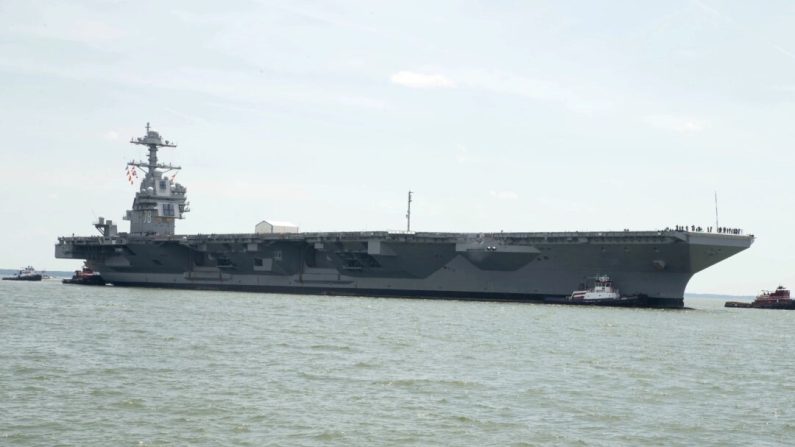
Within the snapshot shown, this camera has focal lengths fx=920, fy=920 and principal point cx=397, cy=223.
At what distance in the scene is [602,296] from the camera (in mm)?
42844

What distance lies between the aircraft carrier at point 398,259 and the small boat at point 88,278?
119 centimetres

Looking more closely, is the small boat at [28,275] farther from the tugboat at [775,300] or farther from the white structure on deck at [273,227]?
the tugboat at [775,300]

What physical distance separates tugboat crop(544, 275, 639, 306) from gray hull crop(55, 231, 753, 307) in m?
0.58

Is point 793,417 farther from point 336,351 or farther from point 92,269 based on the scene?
point 92,269

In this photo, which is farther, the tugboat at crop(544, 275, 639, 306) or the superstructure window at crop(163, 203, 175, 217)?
the superstructure window at crop(163, 203, 175, 217)

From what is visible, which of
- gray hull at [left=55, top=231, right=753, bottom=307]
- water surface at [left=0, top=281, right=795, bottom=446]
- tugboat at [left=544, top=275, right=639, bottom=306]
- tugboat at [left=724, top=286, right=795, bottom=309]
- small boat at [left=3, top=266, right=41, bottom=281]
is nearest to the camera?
water surface at [left=0, top=281, right=795, bottom=446]

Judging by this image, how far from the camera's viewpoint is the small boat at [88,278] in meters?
63.8

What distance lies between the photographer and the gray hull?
138 ft

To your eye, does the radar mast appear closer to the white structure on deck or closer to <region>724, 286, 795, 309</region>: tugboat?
the white structure on deck

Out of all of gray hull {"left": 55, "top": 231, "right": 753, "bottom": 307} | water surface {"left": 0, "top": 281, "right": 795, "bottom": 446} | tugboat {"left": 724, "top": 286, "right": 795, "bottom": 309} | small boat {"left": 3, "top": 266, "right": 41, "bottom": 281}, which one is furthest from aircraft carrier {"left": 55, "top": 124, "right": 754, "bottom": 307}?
small boat {"left": 3, "top": 266, "right": 41, "bottom": 281}

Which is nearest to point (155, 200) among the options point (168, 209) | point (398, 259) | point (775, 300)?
point (168, 209)

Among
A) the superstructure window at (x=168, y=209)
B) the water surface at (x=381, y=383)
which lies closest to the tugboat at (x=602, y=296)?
the water surface at (x=381, y=383)

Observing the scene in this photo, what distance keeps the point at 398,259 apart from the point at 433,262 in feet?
6.11

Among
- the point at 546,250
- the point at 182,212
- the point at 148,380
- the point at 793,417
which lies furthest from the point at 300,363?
the point at 182,212
